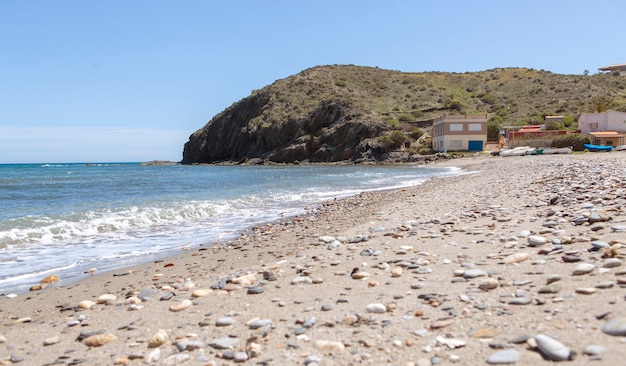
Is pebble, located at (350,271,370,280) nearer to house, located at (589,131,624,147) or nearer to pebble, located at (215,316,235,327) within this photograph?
pebble, located at (215,316,235,327)

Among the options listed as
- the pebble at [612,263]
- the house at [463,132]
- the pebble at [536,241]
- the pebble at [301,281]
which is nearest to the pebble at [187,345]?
the pebble at [301,281]

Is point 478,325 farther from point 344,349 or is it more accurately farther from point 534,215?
point 534,215

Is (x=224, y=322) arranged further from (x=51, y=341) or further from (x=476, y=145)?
(x=476, y=145)

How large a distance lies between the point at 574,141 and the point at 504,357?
54704mm

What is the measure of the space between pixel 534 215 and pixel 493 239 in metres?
2.17

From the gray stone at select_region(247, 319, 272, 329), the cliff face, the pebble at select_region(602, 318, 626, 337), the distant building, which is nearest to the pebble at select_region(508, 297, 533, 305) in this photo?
the pebble at select_region(602, 318, 626, 337)

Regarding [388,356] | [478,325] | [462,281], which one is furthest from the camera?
[462,281]

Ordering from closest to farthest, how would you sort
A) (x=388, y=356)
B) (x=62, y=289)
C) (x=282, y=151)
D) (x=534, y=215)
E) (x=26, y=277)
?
1. (x=388, y=356)
2. (x=62, y=289)
3. (x=26, y=277)
4. (x=534, y=215)
5. (x=282, y=151)

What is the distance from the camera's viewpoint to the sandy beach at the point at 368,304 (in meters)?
3.22

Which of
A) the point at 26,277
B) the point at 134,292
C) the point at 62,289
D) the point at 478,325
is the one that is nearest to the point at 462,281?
the point at 478,325

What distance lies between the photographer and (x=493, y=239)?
657 centimetres

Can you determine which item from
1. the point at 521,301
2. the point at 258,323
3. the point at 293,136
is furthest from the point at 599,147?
the point at 293,136

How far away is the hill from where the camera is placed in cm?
7694

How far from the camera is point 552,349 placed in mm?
2830
